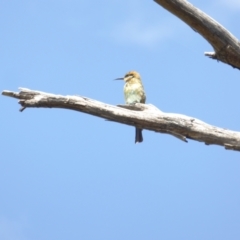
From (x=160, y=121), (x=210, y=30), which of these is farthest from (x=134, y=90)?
(x=210, y=30)

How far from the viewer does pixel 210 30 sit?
3.99 meters

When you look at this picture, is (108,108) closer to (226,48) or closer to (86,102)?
(86,102)

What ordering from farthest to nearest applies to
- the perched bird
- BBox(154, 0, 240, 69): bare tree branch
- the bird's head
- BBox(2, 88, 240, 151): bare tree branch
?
the bird's head < the perched bird < BBox(2, 88, 240, 151): bare tree branch < BBox(154, 0, 240, 69): bare tree branch

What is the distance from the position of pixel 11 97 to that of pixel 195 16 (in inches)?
55.0

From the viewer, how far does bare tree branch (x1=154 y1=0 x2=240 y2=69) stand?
3.88m

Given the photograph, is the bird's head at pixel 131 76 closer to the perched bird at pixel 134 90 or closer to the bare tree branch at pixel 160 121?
the perched bird at pixel 134 90

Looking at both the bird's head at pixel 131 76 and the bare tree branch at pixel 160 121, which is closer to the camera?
→ the bare tree branch at pixel 160 121

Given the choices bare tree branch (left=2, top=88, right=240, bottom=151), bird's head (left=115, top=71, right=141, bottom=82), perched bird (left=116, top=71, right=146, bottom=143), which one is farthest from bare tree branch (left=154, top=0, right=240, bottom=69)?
bird's head (left=115, top=71, right=141, bottom=82)

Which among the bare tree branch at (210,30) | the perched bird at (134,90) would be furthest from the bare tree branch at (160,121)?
the perched bird at (134,90)

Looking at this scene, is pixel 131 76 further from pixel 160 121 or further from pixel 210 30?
pixel 210 30

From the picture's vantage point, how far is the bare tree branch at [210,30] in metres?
3.88

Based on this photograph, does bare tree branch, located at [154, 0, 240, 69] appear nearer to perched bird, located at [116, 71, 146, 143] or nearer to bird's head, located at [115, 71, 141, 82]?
perched bird, located at [116, 71, 146, 143]

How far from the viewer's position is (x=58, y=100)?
4.10m

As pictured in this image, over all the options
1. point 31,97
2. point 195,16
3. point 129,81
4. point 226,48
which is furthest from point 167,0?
point 129,81
